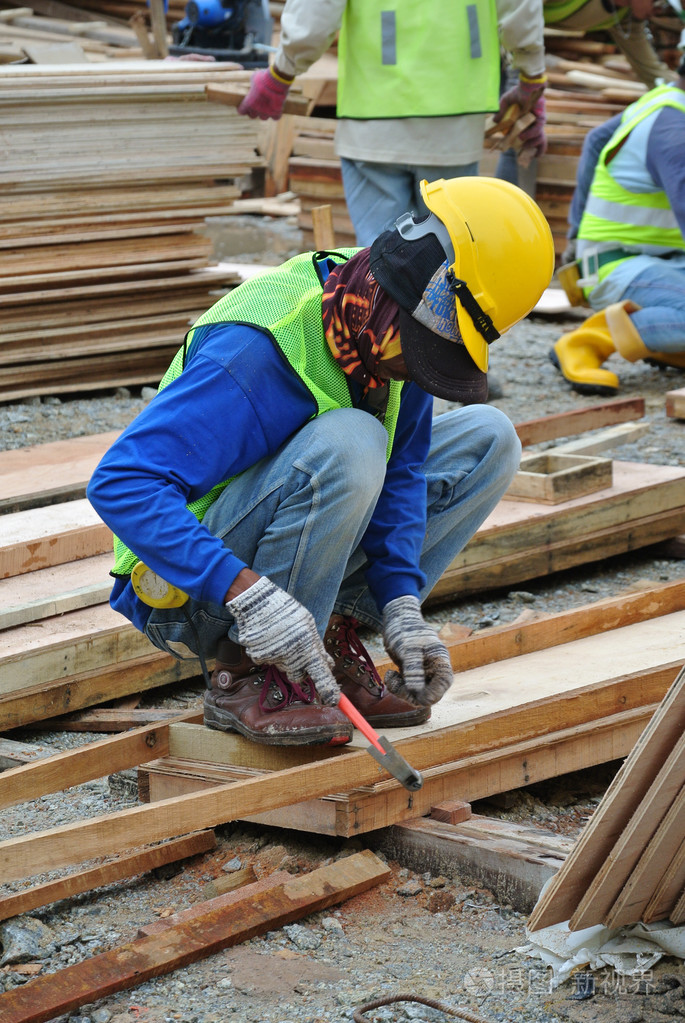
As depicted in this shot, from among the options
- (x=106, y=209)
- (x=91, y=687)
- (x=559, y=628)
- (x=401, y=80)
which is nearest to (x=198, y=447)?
(x=91, y=687)

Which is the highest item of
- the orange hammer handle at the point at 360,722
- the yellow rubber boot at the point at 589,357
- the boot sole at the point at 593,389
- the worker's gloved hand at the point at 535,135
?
the worker's gloved hand at the point at 535,135

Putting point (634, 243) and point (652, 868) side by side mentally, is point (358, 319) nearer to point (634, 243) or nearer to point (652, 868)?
point (652, 868)

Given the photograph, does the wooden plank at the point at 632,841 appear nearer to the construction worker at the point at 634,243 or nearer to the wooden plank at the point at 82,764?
the wooden plank at the point at 82,764

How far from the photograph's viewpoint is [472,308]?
8.11ft

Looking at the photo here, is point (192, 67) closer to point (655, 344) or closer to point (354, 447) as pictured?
point (655, 344)

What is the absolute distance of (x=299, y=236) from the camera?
1099 centimetres

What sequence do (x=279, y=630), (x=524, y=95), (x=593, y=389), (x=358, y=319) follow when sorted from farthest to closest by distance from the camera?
(x=593, y=389) < (x=524, y=95) < (x=358, y=319) < (x=279, y=630)

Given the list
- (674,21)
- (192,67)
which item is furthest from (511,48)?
(674,21)

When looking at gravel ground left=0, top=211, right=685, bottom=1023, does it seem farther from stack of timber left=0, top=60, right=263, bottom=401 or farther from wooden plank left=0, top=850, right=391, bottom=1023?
stack of timber left=0, top=60, right=263, bottom=401

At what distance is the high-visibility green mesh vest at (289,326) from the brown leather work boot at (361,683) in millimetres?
477

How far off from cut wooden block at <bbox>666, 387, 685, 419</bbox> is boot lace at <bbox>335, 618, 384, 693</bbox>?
134 inches

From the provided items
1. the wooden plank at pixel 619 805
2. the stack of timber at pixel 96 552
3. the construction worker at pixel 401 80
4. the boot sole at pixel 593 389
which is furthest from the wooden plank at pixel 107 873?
the boot sole at pixel 593 389

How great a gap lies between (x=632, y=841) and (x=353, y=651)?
1042 millimetres

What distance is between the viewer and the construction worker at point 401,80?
5.09 m
